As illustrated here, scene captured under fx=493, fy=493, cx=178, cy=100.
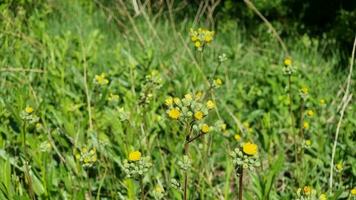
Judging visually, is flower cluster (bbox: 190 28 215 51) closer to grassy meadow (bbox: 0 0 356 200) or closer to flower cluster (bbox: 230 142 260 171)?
grassy meadow (bbox: 0 0 356 200)

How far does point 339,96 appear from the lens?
106 inches

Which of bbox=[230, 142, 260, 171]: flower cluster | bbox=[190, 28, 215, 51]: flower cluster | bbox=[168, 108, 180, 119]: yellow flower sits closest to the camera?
bbox=[230, 142, 260, 171]: flower cluster

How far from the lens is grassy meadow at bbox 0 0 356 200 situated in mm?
1662

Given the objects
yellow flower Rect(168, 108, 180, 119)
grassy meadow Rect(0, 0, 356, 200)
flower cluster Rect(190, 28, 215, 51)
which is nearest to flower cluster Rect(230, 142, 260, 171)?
grassy meadow Rect(0, 0, 356, 200)

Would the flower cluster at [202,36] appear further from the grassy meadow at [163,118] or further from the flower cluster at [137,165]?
the flower cluster at [137,165]

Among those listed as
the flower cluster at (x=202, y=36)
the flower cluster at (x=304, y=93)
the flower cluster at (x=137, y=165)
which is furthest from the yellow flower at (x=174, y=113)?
the flower cluster at (x=304, y=93)

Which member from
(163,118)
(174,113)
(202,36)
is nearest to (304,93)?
(202,36)

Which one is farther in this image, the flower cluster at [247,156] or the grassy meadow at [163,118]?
the grassy meadow at [163,118]

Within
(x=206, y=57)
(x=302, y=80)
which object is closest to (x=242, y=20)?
(x=206, y=57)

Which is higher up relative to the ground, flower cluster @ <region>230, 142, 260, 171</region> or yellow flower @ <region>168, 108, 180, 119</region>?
yellow flower @ <region>168, 108, 180, 119</region>

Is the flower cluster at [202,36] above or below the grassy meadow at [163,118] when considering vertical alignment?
above

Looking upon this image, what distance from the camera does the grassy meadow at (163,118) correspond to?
5.45 feet

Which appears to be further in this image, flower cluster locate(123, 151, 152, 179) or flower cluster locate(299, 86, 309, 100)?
flower cluster locate(299, 86, 309, 100)

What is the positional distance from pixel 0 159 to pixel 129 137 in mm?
474
